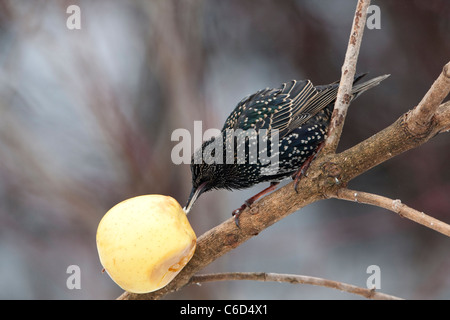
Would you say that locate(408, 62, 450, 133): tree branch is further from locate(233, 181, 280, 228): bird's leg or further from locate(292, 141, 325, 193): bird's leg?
locate(233, 181, 280, 228): bird's leg

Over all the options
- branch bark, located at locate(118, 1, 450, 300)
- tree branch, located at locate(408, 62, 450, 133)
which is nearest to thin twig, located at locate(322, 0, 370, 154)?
branch bark, located at locate(118, 1, 450, 300)

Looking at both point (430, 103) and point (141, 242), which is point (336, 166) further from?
point (141, 242)

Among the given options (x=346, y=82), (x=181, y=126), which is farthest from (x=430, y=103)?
(x=181, y=126)

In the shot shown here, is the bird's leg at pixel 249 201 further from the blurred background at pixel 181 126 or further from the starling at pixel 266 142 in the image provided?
the blurred background at pixel 181 126

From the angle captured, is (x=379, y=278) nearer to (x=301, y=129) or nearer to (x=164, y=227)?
(x=301, y=129)

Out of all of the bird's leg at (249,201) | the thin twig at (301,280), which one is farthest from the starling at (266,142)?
the thin twig at (301,280)

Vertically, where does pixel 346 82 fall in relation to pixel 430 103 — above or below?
above

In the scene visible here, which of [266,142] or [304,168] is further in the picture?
[266,142]
